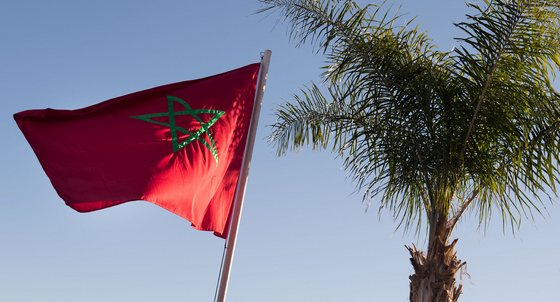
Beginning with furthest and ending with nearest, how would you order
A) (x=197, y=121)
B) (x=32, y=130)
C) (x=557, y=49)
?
(x=557, y=49) < (x=197, y=121) < (x=32, y=130)

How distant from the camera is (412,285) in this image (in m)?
6.55

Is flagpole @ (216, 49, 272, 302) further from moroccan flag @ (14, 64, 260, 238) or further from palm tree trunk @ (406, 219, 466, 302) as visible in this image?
palm tree trunk @ (406, 219, 466, 302)

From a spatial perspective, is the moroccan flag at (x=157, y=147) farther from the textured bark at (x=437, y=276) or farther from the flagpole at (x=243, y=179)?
the textured bark at (x=437, y=276)

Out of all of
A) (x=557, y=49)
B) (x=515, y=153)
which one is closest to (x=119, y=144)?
(x=515, y=153)

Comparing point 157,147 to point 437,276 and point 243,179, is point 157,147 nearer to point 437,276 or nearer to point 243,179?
point 243,179

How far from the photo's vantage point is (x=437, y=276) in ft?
20.6

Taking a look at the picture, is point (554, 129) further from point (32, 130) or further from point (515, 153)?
point (32, 130)

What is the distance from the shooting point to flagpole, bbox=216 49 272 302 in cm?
505

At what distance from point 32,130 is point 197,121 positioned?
5.43 ft

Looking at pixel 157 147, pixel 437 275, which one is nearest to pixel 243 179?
pixel 157 147

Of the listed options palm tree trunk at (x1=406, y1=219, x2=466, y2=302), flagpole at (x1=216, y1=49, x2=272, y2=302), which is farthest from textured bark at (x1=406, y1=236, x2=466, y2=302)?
flagpole at (x1=216, y1=49, x2=272, y2=302)

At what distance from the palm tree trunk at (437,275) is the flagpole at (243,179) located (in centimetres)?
267

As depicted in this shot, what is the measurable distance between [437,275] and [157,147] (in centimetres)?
379

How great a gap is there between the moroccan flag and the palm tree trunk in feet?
8.90
